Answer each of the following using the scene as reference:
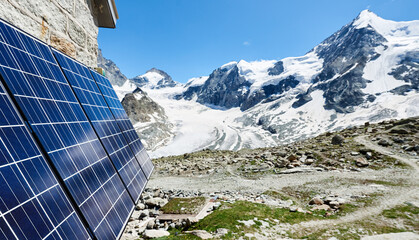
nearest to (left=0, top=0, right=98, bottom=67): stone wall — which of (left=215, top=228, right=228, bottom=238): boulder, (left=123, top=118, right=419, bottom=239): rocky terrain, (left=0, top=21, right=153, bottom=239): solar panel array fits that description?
(left=0, top=21, right=153, bottom=239): solar panel array

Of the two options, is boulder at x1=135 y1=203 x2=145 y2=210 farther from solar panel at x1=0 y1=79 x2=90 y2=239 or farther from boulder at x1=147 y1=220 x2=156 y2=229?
solar panel at x1=0 y1=79 x2=90 y2=239

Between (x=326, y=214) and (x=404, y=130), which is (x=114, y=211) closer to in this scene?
(x=326, y=214)

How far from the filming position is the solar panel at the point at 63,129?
533cm

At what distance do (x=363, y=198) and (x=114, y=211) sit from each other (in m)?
24.8

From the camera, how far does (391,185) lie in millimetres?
24922

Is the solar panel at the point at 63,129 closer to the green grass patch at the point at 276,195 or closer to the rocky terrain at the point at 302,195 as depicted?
the rocky terrain at the point at 302,195

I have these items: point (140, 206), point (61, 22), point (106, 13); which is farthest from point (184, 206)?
point (61, 22)

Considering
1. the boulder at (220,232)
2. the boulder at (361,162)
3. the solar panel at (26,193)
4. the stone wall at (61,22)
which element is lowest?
the boulder at (361,162)

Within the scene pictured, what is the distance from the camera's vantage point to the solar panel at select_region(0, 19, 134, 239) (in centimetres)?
533

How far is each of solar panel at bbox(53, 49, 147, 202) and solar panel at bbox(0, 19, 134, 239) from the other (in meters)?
0.56

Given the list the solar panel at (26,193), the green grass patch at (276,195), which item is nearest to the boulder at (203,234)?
the solar panel at (26,193)

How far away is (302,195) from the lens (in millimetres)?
24922

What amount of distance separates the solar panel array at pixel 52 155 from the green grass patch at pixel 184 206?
11731mm

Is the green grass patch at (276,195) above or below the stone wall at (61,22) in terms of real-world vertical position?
below
